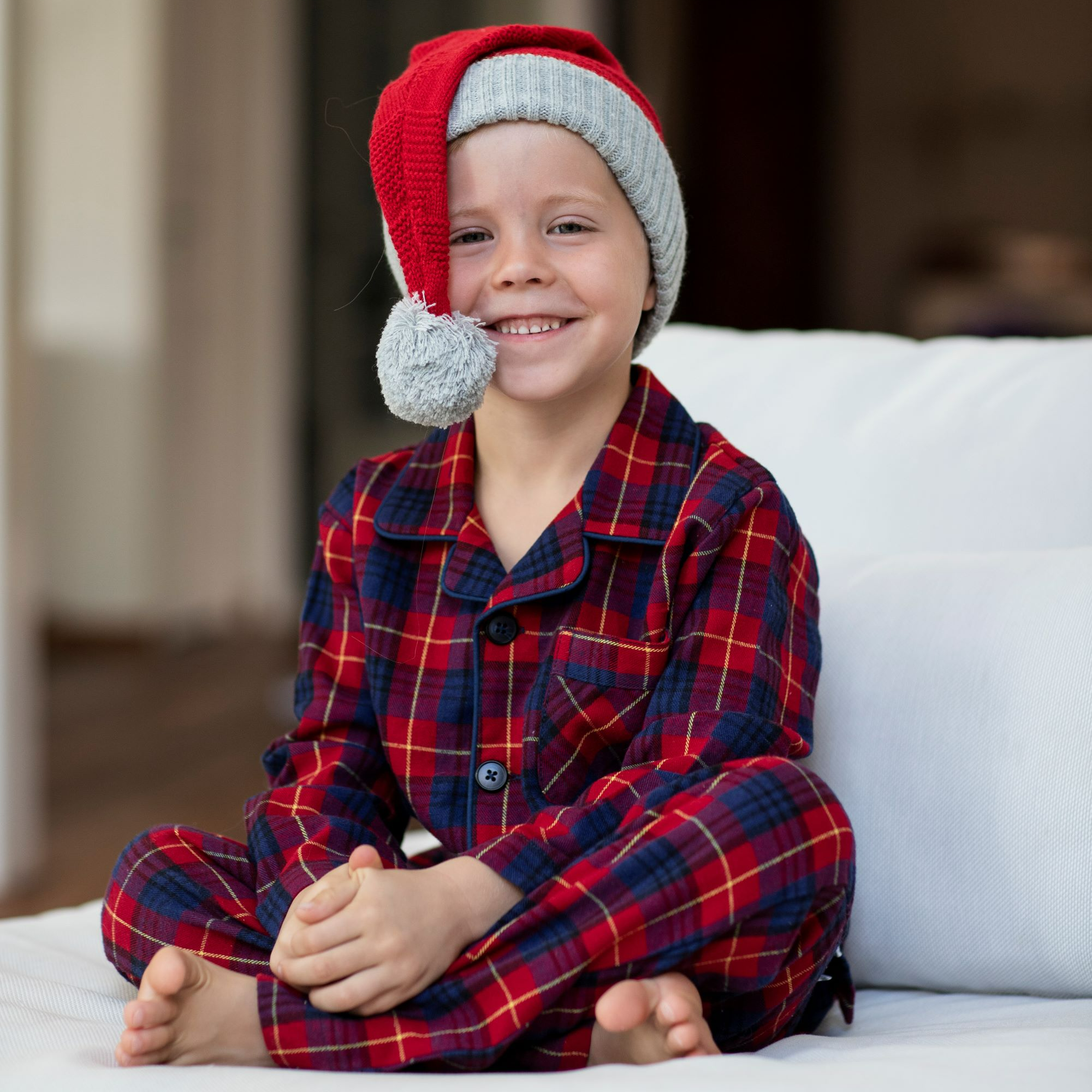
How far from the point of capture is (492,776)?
83 centimetres

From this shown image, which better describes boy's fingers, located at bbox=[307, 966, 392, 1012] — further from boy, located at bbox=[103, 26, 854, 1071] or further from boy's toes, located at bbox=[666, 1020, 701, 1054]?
boy's toes, located at bbox=[666, 1020, 701, 1054]

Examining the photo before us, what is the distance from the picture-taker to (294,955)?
2.20 ft

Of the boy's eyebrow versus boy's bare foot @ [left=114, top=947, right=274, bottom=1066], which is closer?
boy's bare foot @ [left=114, top=947, right=274, bottom=1066]

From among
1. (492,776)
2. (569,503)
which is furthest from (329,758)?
(569,503)

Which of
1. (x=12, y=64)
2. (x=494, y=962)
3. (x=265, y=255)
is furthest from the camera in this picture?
(x=265, y=255)

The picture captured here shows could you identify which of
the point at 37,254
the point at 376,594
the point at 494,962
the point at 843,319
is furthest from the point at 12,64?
the point at 843,319

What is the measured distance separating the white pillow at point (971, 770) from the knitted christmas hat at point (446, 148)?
0.32 meters

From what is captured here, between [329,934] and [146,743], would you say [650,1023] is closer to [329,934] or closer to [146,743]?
[329,934]

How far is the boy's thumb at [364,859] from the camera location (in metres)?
0.69

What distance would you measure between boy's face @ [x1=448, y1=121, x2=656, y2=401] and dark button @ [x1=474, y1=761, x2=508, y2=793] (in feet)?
0.74

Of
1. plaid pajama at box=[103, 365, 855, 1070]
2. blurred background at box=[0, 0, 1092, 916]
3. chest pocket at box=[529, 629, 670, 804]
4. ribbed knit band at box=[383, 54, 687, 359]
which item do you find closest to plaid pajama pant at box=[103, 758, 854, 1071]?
plaid pajama at box=[103, 365, 855, 1070]

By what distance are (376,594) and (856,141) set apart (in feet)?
14.7

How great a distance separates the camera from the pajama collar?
0.84 m

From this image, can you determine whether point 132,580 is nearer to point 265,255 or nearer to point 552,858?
point 265,255
